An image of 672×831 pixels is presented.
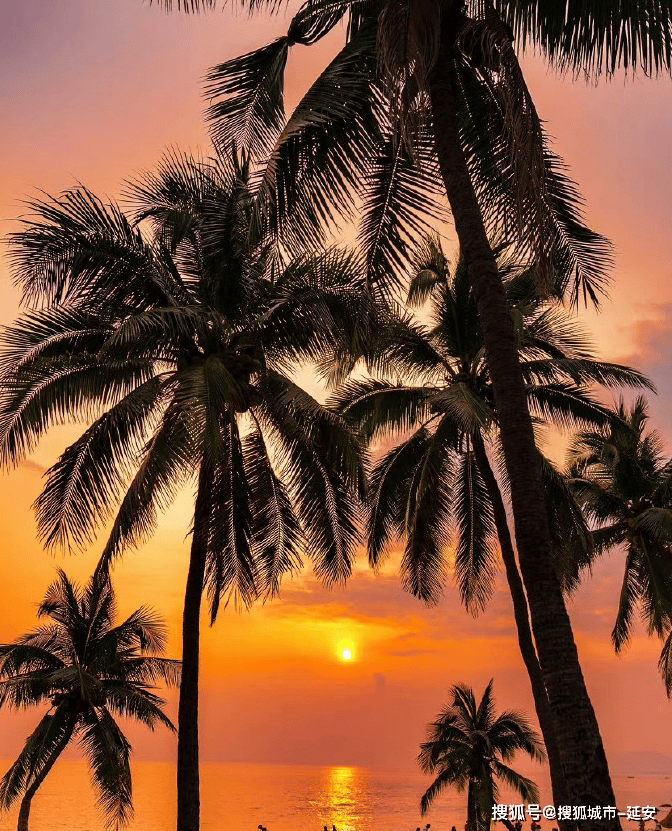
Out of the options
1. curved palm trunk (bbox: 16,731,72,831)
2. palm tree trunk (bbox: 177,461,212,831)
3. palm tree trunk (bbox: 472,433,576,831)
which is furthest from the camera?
curved palm trunk (bbox: 16,731,72,831)

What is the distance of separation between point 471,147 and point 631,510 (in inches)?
810

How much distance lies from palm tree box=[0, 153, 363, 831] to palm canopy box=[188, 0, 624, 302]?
109 inches

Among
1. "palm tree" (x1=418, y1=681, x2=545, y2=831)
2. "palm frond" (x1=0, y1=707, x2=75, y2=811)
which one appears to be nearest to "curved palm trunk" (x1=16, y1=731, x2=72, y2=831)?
"palm frond" (x1=0, y1=707, x2=75, y2=811)

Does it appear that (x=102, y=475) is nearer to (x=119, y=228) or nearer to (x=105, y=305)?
(x=105, y=305)

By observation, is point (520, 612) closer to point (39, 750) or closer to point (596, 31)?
point (596, 31)

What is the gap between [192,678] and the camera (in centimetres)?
1507

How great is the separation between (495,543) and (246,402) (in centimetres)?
886

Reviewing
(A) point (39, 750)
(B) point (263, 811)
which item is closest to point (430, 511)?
(A) point (39, 750)

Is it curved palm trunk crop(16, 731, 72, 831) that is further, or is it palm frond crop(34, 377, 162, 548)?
curved palm trunk crop(16, 731, 72, 831)

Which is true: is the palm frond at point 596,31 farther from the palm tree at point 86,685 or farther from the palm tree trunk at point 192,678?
the palm tree at point 86,685

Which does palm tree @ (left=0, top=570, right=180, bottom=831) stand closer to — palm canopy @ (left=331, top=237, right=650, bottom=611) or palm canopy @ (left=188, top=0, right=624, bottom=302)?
palm canopy @ (left=331, top=237, right=650, bottom=611)

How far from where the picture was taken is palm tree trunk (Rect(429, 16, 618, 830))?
22.0 ft

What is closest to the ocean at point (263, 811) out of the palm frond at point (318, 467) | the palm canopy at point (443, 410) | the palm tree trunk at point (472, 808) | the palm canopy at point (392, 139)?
the palm tree trunk at point (472, 808)

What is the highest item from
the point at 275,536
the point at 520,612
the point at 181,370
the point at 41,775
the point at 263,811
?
the point at 181,370
